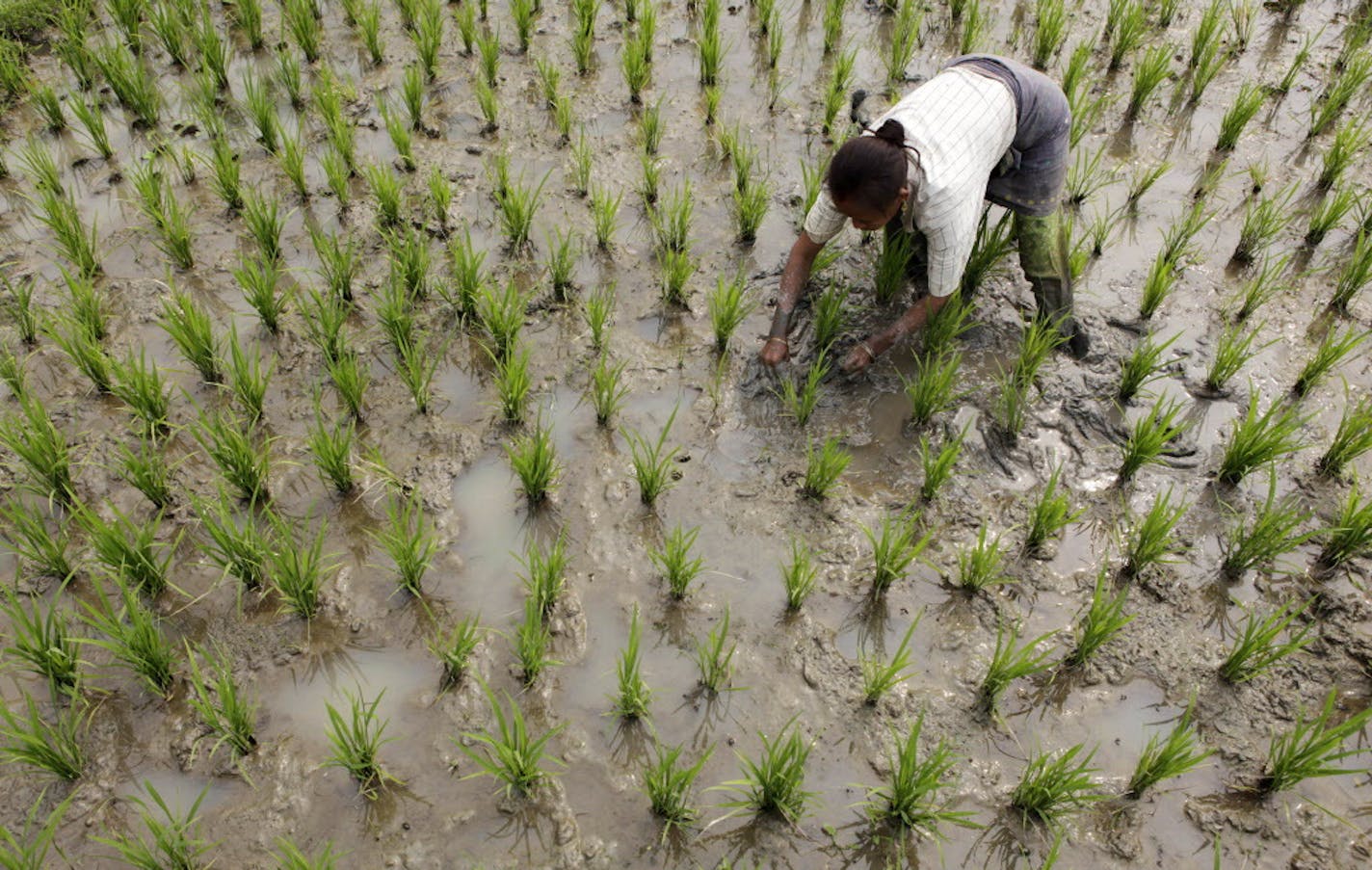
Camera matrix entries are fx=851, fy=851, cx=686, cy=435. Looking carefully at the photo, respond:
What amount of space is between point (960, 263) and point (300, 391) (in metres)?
2.29

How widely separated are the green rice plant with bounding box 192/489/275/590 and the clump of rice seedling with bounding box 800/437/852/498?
5.28 ft

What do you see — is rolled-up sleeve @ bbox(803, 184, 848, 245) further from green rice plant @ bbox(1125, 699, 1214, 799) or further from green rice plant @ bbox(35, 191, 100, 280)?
green rice plant @ bbox(35, 191, 100, 280)

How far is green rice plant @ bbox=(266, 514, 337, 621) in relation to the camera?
2330mm

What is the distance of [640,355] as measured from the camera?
3.18 m

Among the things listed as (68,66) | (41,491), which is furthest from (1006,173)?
(68,66)

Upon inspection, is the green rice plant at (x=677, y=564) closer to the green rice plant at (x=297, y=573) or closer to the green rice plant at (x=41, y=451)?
the green rice plant at (x=297, y=573)

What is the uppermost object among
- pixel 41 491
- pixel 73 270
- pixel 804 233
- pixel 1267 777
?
pixel 804 233

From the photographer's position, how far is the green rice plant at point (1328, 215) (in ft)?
11.0

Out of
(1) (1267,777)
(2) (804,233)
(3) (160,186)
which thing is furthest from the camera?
(3) (160,186)

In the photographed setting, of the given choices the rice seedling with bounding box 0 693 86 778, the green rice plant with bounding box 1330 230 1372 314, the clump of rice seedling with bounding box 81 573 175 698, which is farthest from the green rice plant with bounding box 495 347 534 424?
the green rice plant with bounding box 1330 230 1372 314

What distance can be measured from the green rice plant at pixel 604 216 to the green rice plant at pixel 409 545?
1390 mm

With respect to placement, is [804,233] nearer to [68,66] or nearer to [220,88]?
[220,88]

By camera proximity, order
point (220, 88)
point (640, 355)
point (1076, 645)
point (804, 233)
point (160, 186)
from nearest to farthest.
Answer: point (1076, 645), point (804, 233), point (640, 355), point (160, 186), point (220, 88)

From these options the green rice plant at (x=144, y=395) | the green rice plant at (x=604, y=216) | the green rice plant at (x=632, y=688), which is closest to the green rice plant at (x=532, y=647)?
the green rice plant at (x=632, y=688)
